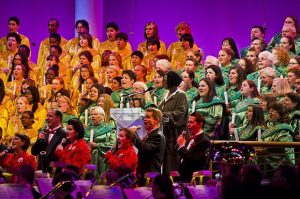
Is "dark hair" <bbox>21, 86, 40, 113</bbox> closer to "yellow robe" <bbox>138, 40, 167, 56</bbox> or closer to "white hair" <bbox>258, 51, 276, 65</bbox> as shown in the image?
"yellow robe" <bbox>138, 40, 167, 56</bbox>

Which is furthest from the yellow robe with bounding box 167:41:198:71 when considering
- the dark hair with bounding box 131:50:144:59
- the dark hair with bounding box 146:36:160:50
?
the dark hair with bounding box 131:50:144:59

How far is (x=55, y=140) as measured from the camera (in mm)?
9906

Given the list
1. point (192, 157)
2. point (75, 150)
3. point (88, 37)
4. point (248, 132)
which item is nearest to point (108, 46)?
point (88, 37)

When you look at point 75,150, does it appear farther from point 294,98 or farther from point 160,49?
point 160,49

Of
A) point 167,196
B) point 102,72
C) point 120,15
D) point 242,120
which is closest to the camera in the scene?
point 167,196

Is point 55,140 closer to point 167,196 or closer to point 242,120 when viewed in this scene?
point 242,120

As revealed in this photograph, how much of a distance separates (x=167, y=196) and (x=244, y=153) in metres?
1.66

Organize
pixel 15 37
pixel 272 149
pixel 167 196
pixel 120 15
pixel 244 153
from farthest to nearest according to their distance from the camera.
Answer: pixel 120 15 < pixel 15 37 < pixel 272 149 < pixel 244 153 < pixel 167 196

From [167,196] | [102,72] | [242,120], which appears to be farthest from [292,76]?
[167,196]

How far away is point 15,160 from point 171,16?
7120 millimetres

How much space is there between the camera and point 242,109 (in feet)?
36.5

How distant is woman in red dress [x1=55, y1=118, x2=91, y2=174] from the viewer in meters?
9.34

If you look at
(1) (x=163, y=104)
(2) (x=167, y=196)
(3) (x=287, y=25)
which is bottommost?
(2) (x=167, y=196)

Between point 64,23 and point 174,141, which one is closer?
point 174,141
